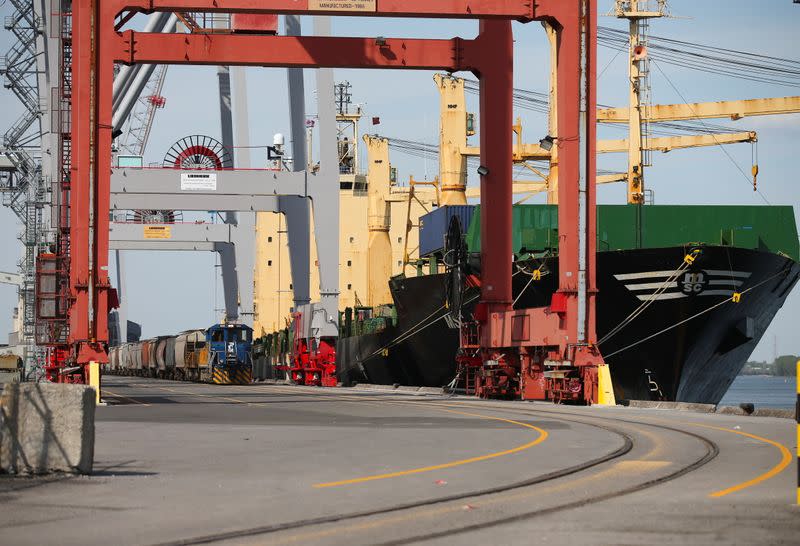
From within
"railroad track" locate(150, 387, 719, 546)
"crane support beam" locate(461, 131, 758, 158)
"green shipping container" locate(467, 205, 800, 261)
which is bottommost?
"railroad track" locate(150, 387, 719, 546)

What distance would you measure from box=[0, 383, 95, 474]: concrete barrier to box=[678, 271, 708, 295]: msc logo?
2318 cm

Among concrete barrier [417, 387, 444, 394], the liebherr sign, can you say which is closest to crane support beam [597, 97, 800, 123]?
concrete barrier [417, 387, 444, 394]

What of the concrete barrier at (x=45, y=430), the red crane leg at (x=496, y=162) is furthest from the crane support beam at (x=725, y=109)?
the concrete barrier at (x=45, y=430)

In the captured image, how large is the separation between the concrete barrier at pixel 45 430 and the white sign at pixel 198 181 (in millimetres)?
39633

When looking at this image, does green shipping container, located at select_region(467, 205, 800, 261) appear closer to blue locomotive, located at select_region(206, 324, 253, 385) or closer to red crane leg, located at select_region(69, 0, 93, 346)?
red crane leg, located at select_region(69, 0, 93, 346)

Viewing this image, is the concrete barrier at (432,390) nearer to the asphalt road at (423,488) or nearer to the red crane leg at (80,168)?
the red crane leg at (80,168)

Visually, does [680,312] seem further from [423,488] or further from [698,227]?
[423,488]

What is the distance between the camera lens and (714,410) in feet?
71.4

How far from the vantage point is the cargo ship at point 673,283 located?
31859 mm

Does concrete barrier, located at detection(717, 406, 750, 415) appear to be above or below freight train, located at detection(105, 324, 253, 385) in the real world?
above

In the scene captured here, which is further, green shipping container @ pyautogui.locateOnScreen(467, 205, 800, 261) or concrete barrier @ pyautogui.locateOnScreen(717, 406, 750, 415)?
green shipping container @ pyautogui.locateOnScreen(467, 205, 800, 261)

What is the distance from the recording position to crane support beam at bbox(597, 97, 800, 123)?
43062mm

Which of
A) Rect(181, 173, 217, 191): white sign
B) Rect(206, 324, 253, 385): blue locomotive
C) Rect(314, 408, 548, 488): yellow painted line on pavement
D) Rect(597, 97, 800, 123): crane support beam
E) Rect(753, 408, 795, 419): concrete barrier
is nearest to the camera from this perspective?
Rect(314, 408, 548, 488): yellow painted line on pavement

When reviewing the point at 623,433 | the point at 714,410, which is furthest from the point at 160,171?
the point at 623,433
